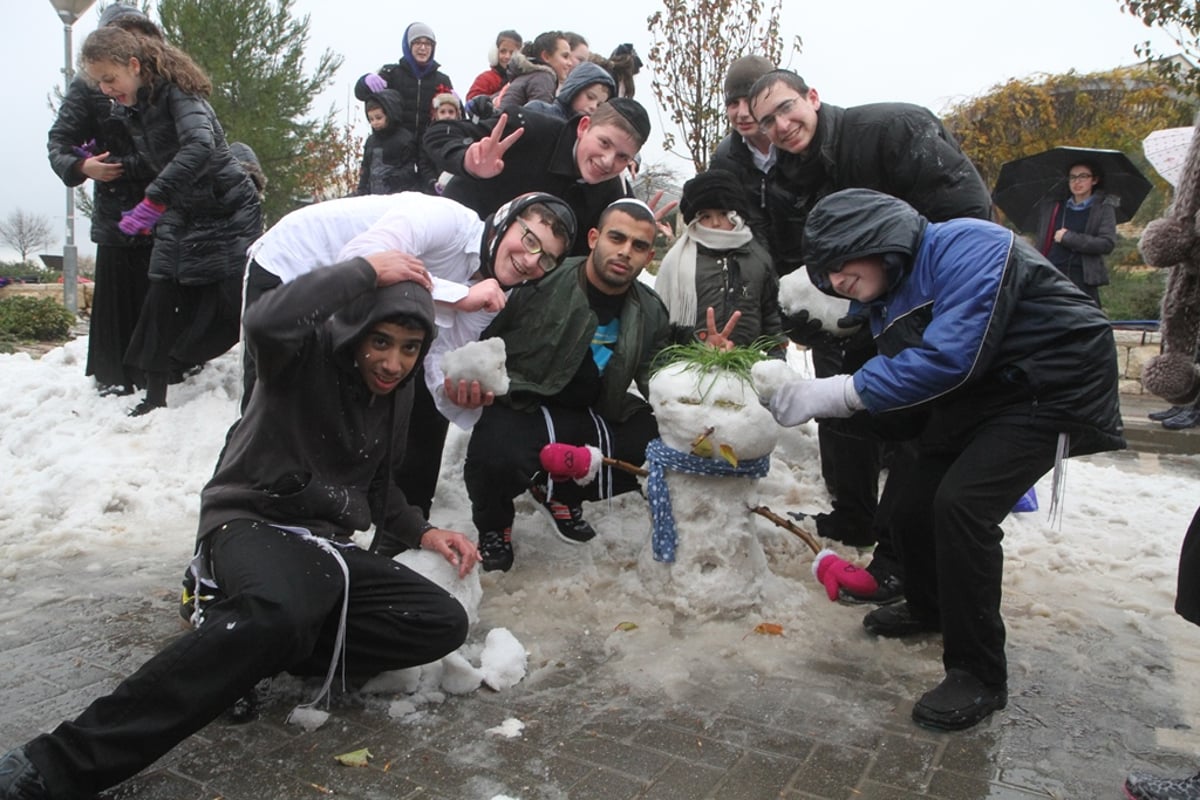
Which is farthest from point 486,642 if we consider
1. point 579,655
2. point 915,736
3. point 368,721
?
point 915,736

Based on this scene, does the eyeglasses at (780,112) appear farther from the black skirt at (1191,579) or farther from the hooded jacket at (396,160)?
the hooded jacket at (396,160)

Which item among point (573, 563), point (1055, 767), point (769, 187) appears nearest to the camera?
point (1055, 767)

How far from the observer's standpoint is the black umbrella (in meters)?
8.06

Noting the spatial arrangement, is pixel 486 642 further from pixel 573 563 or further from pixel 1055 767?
pixel 1055 767

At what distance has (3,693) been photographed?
2.88 metres

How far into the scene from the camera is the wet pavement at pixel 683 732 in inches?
96.7

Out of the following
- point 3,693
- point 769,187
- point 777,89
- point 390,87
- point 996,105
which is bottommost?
point 3,693

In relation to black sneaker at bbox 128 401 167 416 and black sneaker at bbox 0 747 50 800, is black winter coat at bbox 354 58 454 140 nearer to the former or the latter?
black sneaker at bbox 128 401 167 416

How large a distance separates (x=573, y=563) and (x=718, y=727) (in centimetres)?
143

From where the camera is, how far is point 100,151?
19.2 ft

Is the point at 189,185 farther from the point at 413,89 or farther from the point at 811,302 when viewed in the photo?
the point at 811,302

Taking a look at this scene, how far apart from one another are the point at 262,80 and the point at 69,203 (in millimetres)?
8748

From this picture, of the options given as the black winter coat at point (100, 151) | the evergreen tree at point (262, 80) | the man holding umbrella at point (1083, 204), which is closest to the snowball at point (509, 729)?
the black winter coat at point (100, 151)

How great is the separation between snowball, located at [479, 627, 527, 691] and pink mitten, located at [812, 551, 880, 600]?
1.11 meters
